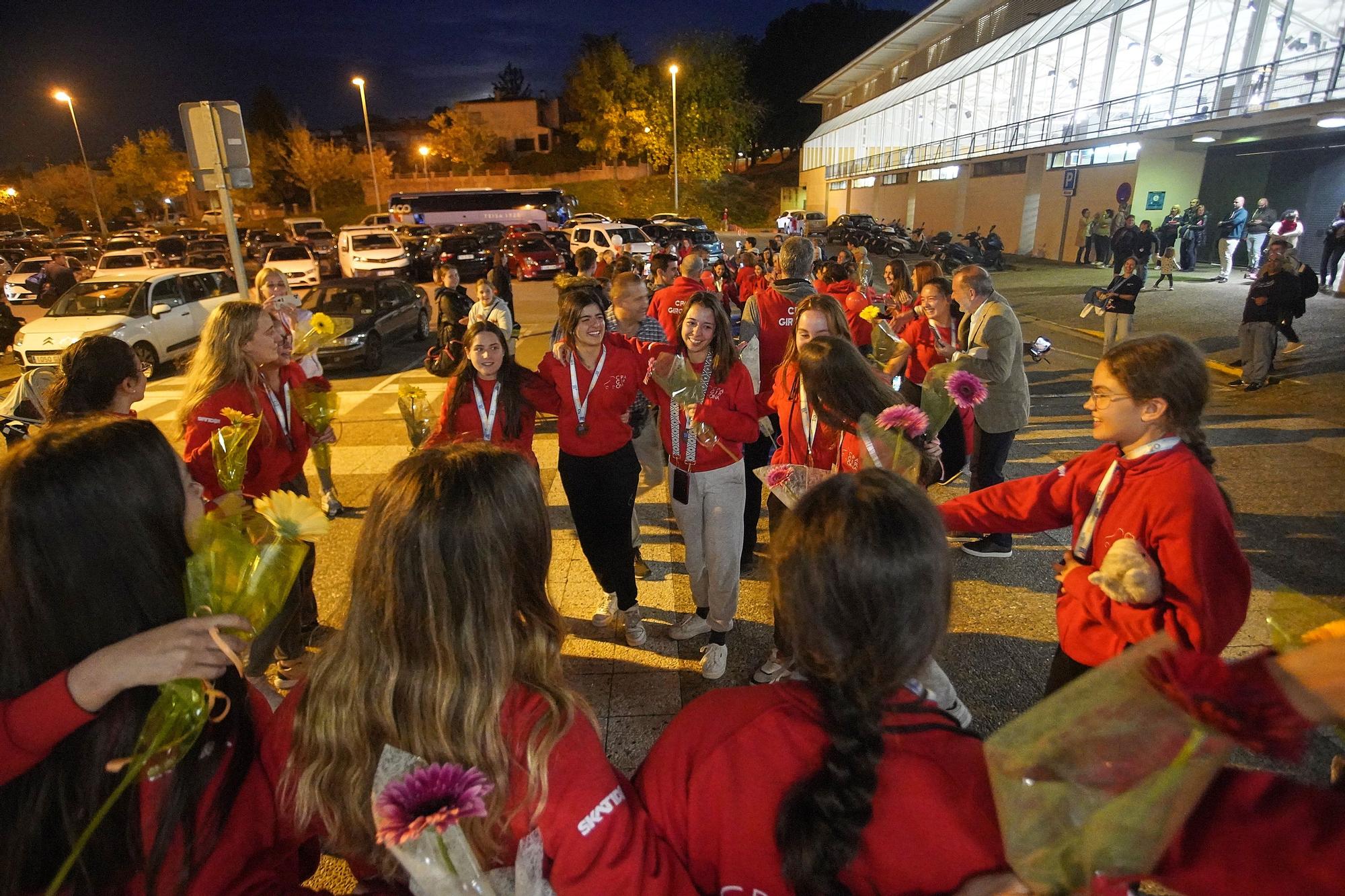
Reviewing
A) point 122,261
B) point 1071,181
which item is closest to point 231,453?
point 122,261

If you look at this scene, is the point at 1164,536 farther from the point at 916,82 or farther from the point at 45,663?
the point at 916,82

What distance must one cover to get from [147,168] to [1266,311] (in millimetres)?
73503

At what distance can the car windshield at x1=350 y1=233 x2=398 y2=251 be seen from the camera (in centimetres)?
2273

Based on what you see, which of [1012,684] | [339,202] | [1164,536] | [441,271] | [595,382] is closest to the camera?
[1164,536]

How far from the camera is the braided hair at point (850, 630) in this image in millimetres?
1082

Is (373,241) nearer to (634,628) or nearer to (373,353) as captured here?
(373,353)

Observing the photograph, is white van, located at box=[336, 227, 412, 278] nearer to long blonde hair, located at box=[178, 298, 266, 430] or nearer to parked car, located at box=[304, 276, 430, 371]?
parked car, located at box=[304, 276, 430, 371]

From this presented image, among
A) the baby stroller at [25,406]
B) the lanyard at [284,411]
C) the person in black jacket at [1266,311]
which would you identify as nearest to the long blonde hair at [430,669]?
the lanyard at [284,411]

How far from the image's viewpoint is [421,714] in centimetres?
130

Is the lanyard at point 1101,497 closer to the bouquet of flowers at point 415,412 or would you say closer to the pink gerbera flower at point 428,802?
the pink gerbera flower at point 428,802

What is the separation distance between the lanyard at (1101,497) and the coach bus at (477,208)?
38901 mm

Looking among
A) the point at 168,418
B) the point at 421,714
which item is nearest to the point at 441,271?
the point at 168,418

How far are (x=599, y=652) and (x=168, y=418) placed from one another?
24.9ft

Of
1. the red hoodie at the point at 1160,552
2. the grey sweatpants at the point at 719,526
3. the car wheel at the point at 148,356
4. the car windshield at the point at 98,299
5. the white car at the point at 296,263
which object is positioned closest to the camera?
the red hoodie at the point at 1160,552
